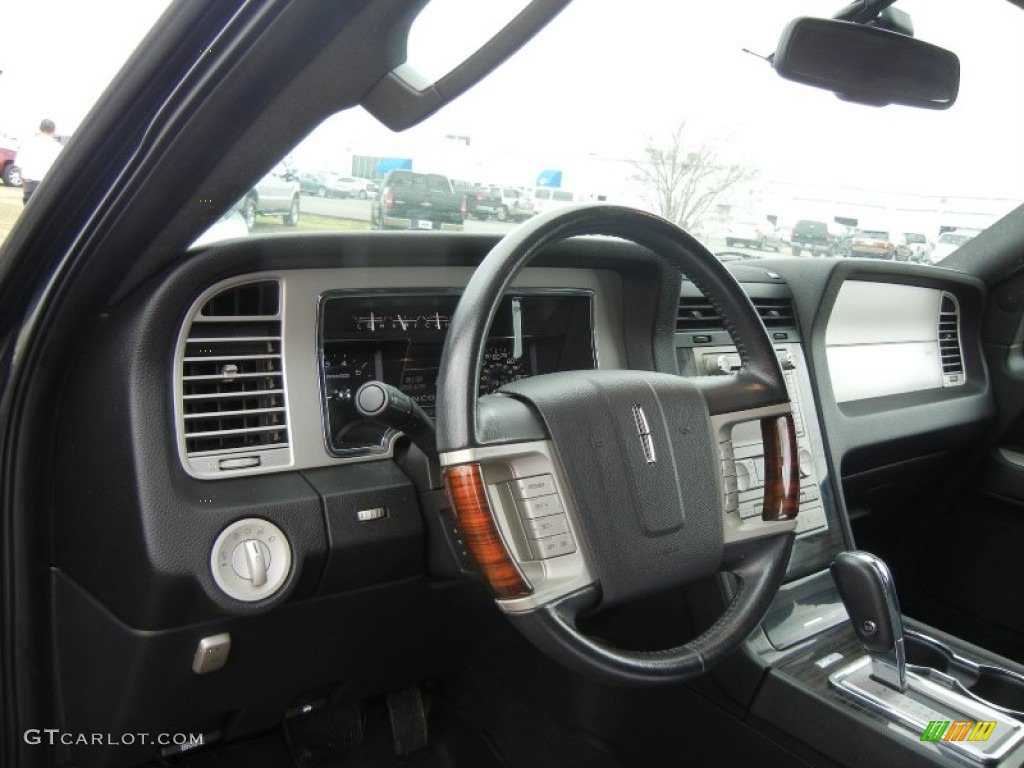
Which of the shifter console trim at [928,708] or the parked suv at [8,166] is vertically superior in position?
the parked suv at [8,166]

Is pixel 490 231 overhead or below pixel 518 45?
below

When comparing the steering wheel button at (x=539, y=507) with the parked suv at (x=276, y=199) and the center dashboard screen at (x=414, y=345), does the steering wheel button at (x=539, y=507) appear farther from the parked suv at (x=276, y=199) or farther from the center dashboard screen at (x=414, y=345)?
the parked suv at (x=276, y=199)

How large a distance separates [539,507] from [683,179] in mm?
1364

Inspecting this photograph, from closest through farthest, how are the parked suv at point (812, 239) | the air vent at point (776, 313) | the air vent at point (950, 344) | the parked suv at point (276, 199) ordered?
the parked suv at point (276, 199) < the air vent at point (776, 313) < the parked suv at point (812, 239) < the air vent at point (950, 344)

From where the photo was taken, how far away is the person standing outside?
1271 millimetres

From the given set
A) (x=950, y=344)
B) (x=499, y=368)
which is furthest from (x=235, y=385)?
(x=950, y=344)

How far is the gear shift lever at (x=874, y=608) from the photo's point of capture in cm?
186

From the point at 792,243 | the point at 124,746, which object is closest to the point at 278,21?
the point at 124,746

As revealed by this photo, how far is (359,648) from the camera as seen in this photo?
1916 millimetres

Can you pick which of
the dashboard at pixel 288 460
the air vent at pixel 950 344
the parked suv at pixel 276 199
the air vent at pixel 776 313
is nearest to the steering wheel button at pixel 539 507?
the dashboard at pixel 288 460

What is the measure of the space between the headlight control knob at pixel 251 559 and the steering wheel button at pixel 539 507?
1.76 ft

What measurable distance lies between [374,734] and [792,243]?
198 cm

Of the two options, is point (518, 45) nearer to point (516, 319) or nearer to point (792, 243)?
point (516, 319)

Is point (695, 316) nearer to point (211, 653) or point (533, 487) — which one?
point (533, 487)
